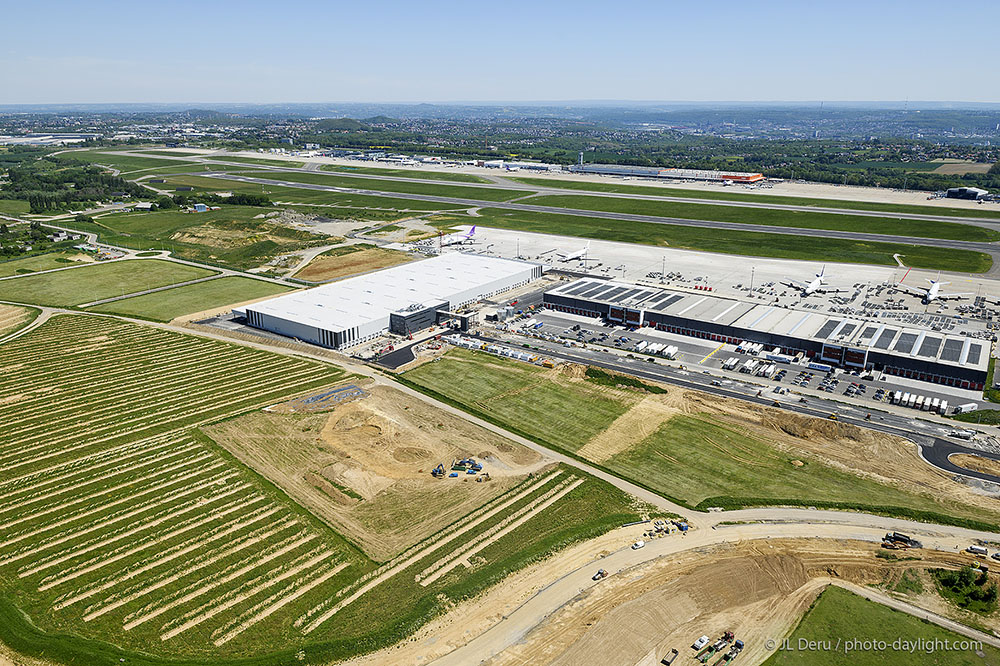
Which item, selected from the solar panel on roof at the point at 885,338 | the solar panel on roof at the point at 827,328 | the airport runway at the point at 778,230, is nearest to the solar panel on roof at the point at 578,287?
the solar panel on roof at the point at 827,328

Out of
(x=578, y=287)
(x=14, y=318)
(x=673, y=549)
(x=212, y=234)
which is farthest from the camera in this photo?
(x=212, y=234)

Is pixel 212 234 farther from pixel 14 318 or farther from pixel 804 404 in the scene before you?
pixel 804 404

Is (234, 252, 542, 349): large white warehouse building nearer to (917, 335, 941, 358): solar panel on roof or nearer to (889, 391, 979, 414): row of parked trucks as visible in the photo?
(889, 391, 979, 414): row of parked trucks

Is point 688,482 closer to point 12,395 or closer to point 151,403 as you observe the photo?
point 151,403

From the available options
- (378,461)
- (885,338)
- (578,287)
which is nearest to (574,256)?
(578,287)

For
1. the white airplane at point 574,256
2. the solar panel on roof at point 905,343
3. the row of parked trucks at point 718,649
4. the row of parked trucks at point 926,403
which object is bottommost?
the row of parked trucks at point 718,649

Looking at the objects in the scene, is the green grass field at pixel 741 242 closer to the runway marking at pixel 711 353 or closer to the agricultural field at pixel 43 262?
the runway marking at pixel 711 353
